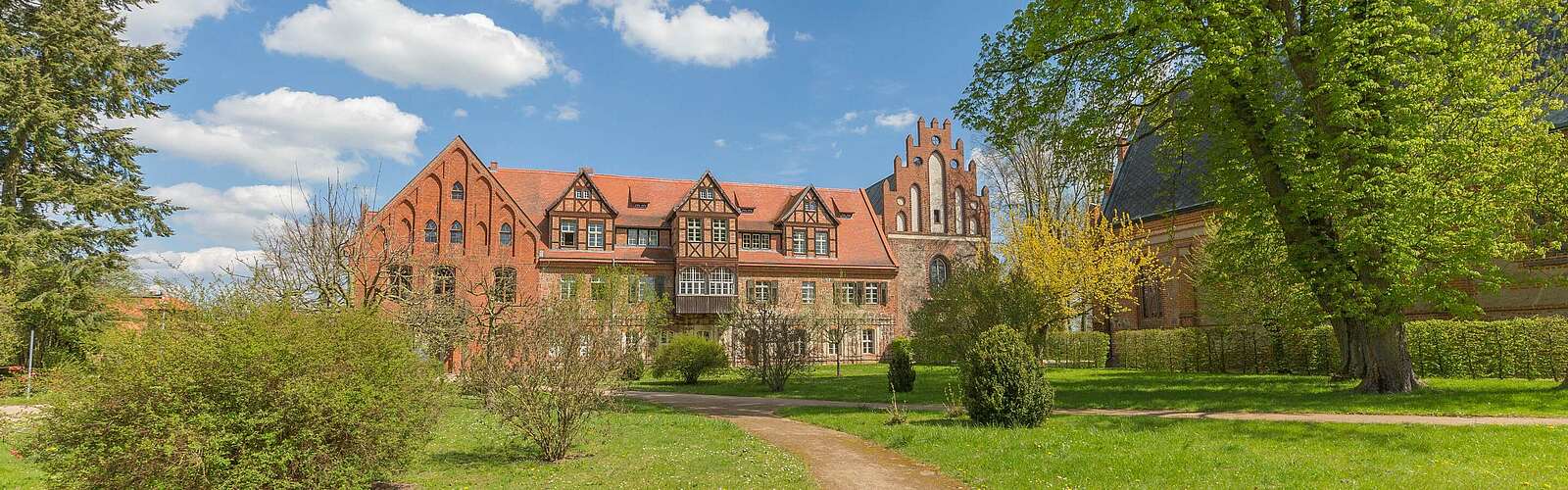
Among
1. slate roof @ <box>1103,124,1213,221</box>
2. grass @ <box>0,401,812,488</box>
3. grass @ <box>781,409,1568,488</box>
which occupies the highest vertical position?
slate roof @ <box>1103,124,1213,221</box>

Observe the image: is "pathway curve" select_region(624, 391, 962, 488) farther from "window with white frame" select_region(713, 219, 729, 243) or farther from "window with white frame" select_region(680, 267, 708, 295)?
"window with white frame" select_region(713, 219, 729, 243)

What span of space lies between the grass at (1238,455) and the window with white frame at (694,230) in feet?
98.5

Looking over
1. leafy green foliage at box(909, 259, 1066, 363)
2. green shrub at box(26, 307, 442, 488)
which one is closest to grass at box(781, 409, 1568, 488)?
green shrub at box(26, 307, 442, 488)

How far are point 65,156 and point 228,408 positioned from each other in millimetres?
26787

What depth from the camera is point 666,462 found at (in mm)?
10805

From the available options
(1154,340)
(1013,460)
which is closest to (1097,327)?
(1154,340)

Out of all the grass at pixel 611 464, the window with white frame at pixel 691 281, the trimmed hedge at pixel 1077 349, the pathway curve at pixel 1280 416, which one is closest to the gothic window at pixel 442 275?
the window with white frame at pixel 691 281

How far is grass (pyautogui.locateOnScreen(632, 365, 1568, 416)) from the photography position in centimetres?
1425

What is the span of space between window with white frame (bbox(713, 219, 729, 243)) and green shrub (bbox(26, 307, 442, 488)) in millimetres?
34257

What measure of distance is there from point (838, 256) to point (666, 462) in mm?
35759

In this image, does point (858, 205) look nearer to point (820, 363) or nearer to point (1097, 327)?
point (820, 363)

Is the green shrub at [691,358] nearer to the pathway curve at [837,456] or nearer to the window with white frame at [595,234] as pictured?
the pathway curve at [837,456]

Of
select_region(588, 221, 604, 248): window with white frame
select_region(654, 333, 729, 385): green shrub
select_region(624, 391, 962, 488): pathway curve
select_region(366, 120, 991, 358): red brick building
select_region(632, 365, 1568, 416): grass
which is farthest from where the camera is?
select_region(588, 221, 604, 248): window with white frame

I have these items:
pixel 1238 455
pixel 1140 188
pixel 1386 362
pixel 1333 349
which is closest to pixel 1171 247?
pixel 1140 188
